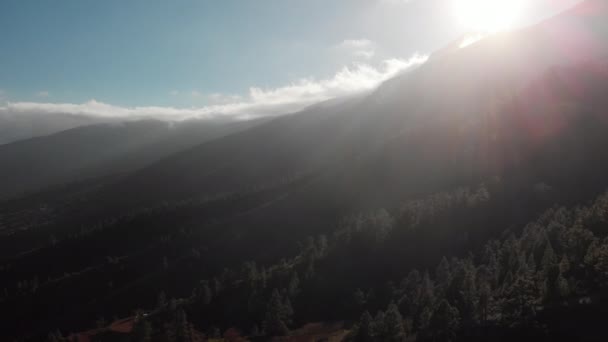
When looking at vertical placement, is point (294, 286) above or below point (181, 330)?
below

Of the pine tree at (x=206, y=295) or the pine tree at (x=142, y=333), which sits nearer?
the pine tree at (x=142, y=333)

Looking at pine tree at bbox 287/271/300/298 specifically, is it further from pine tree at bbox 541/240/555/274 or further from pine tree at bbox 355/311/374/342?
pine tree at bbox 541/240/555/274

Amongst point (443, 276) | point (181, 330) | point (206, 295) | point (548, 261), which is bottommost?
point (206, 295)

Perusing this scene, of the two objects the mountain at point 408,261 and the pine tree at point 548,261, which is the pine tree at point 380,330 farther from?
the pine tree at point 548,261

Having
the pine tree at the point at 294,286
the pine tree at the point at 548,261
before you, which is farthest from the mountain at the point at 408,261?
the pine tree at the point at 294,286

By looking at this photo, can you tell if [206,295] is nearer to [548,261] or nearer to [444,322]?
[444,322]

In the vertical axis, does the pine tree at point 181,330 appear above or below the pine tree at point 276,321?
above

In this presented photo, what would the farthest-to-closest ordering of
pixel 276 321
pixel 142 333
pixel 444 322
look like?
1. pixel 276 321
2. pixel 142 333
3. pixel 444 322

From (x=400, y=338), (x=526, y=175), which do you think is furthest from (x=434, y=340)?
(x=526, y=175)

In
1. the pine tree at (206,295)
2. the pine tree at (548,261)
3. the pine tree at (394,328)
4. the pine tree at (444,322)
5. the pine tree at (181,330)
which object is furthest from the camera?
the pine tree at (206,295)

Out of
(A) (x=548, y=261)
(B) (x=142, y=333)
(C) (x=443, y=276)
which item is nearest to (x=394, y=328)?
(C) (x=443, y=276)

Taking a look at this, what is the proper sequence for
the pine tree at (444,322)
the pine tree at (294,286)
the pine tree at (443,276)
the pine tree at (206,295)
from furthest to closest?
the pine tree at (206,295)
the pine tree at (294,286)
the pine tree at (443,276)
the pine tree at (444,322)
